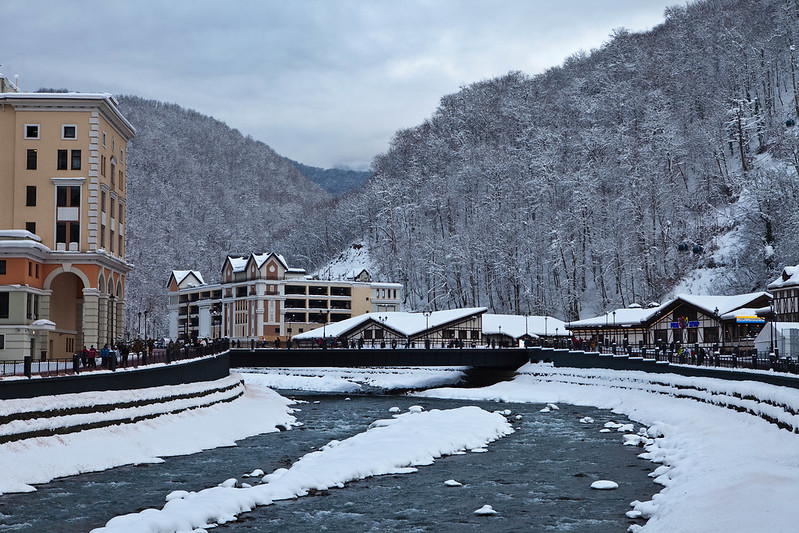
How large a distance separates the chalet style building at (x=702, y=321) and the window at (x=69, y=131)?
169 ft

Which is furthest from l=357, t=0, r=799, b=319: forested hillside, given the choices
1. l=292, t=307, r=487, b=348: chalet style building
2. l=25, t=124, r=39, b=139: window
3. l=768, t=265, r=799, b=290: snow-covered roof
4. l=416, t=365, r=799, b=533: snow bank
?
l=25, t=124, r=39, b=139: window

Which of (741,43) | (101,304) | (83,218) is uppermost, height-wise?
(741,43)

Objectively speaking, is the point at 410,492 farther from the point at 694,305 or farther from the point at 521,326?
the point at 521,326

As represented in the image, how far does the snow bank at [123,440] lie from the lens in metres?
31.0

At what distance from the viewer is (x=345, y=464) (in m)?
33.1

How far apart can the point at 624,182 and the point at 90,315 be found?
87934mm

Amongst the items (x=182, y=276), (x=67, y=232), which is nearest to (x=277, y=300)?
(x=182, y=276)

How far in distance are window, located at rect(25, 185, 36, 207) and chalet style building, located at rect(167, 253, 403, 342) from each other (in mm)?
81208

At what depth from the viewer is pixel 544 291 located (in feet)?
438

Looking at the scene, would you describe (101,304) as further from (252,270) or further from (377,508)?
(252,270)

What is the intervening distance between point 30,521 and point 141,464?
468 inches

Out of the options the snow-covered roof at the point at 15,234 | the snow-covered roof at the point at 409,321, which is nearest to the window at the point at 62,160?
the snow-covered roof at the point at 15,234

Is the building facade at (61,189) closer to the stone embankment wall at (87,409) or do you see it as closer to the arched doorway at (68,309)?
the arched doorway at (68,309)

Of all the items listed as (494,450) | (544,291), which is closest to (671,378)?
(494,450)
